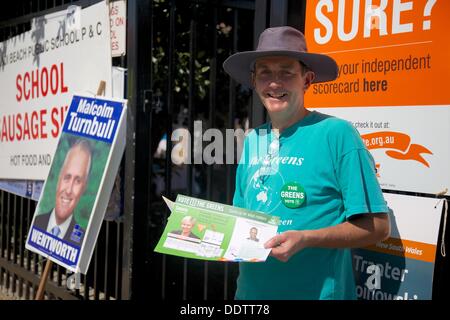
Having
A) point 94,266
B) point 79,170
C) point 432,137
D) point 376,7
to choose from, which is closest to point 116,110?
point 79,170

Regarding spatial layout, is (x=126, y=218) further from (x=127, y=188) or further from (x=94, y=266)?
(x=94, y=266)

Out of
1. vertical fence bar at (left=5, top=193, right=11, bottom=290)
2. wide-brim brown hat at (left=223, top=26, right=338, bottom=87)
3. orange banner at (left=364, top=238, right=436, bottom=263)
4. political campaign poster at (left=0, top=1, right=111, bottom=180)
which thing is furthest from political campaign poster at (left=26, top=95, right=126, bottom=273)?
vertical fence bar at (left=5, top=193, right=11, bottom=290)

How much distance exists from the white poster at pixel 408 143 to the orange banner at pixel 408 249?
0.21 m

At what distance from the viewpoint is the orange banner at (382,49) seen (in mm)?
1968

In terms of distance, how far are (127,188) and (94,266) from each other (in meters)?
1.02

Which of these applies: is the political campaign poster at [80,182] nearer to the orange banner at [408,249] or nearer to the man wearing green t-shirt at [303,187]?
the man wearing green t-shirt at [303,187]

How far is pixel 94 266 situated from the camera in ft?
13.1

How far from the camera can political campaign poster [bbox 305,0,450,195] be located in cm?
196

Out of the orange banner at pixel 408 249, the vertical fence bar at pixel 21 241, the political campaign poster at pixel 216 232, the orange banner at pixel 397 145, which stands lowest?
the vertical fence bar at pixel 21 241

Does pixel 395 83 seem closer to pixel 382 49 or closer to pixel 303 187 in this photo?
pixel 382 49

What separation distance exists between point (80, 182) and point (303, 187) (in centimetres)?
178

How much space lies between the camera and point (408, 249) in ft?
6.81

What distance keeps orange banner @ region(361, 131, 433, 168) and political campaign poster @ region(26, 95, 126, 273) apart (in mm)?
1542

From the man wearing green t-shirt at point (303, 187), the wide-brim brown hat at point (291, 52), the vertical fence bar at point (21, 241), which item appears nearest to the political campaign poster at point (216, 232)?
the man wearing green t-shirt at point (303, 187)
